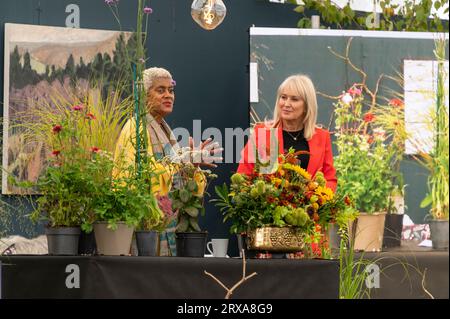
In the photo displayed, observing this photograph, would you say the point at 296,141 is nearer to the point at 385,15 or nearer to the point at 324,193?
the point at 324,193

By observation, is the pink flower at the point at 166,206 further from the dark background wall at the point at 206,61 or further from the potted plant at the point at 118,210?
the dark background wall at the point at 206,61

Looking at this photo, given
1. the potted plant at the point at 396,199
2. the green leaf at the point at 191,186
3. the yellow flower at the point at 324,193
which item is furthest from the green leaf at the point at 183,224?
the potted plant at the point at 396,199

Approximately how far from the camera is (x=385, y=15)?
6.69 meters

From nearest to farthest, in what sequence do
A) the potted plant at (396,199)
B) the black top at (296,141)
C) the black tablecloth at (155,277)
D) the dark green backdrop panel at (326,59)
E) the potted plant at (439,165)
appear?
the potted plant at (439,165) < the black tablecloth at (155,277) < the potted plant at (396,199) < the black top at (296,141) < the dark green backdrop panel at (326,59)

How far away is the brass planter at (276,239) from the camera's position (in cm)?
316

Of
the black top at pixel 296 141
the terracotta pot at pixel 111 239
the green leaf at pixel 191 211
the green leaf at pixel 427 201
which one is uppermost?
the black top at pixel 296 141

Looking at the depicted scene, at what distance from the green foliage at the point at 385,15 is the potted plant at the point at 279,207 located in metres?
3.50

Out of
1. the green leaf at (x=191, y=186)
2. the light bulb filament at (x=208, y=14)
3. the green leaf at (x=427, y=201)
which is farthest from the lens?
the light bulb filament at (x=208, y=14)

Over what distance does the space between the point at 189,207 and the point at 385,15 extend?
3.86 m

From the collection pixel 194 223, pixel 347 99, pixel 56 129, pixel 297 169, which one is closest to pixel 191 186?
pixel 194 223

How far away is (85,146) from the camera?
129 inches
